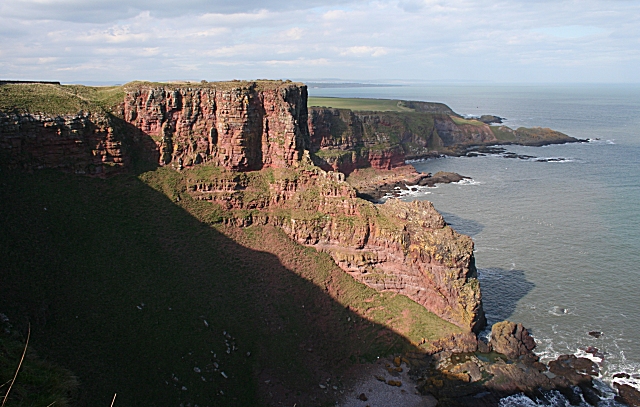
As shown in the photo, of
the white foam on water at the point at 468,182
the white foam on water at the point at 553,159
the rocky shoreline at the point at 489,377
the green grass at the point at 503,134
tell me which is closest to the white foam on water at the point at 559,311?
the rocky shoreline at the point at 489,377

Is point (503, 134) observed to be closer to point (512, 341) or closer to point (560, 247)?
point (560, 247)

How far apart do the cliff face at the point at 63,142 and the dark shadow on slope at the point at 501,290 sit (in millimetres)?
36272

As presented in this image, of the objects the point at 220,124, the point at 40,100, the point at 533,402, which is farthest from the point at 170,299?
the point at 533,402

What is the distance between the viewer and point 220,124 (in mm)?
44875

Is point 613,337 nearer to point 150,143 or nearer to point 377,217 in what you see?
point 377,217

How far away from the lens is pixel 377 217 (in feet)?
137

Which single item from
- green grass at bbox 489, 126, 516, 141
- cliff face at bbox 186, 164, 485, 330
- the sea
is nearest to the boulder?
the sea

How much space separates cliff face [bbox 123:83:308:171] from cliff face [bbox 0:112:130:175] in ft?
11.8

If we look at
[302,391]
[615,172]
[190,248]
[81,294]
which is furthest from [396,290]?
[615,172]

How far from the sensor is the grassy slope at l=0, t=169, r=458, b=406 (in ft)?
93.5

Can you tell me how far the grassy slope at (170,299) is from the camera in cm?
2848

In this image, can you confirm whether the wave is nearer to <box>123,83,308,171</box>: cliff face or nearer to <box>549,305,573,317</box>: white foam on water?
<box>549,305,573,317</box>: white foam on water

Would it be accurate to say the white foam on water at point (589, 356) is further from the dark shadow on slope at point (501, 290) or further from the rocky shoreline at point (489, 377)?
the dark shadow on slope at point (501, 290)

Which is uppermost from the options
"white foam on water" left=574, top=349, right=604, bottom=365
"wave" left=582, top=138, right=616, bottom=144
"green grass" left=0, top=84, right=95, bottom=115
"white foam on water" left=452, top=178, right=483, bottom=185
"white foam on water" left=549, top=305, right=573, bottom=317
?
"green grass" left=0, top=84, right=95, bottom=115
